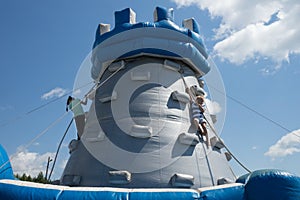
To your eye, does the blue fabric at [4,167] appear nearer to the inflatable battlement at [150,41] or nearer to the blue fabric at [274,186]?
the blue fabric at [274,186]

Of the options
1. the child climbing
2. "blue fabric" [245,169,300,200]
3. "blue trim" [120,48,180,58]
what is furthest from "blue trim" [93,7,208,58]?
"blue fabric" [245,169,300,200]

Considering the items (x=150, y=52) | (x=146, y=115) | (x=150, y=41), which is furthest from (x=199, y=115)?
(x=150, y=41)

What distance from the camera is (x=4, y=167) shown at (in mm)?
3424

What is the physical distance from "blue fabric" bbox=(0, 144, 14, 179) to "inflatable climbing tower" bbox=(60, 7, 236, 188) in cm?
144

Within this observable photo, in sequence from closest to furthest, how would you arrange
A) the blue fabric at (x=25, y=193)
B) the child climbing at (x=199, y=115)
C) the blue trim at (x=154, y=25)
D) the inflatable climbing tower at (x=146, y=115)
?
1. the blue fabric at (x=25, y=193)
2. the inflatable climbing tower at (x=146, y=115)
3. the child climbing at (x=199, y=115)
4. the blue trim at (x=154, y=25)

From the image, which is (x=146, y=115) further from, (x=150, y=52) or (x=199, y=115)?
(x=150, y=52)

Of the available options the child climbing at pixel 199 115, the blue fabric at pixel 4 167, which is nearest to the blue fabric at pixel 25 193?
the blue fabric at pixel 4 167

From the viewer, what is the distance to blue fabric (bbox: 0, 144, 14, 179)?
3.38m

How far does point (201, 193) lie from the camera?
324 centimetres

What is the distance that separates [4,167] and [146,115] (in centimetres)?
237

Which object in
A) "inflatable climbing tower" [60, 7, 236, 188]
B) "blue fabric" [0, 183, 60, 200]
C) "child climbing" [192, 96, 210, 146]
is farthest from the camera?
"child climbing" [192, 96, 210, 146]

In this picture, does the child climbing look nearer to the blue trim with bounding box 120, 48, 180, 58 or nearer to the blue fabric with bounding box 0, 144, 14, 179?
the blue trim with bounding box 120, 48, 180, 58

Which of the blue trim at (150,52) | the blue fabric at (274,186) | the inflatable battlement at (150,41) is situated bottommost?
the blue fabric at (274,186)

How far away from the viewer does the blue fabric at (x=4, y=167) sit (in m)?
3.38
